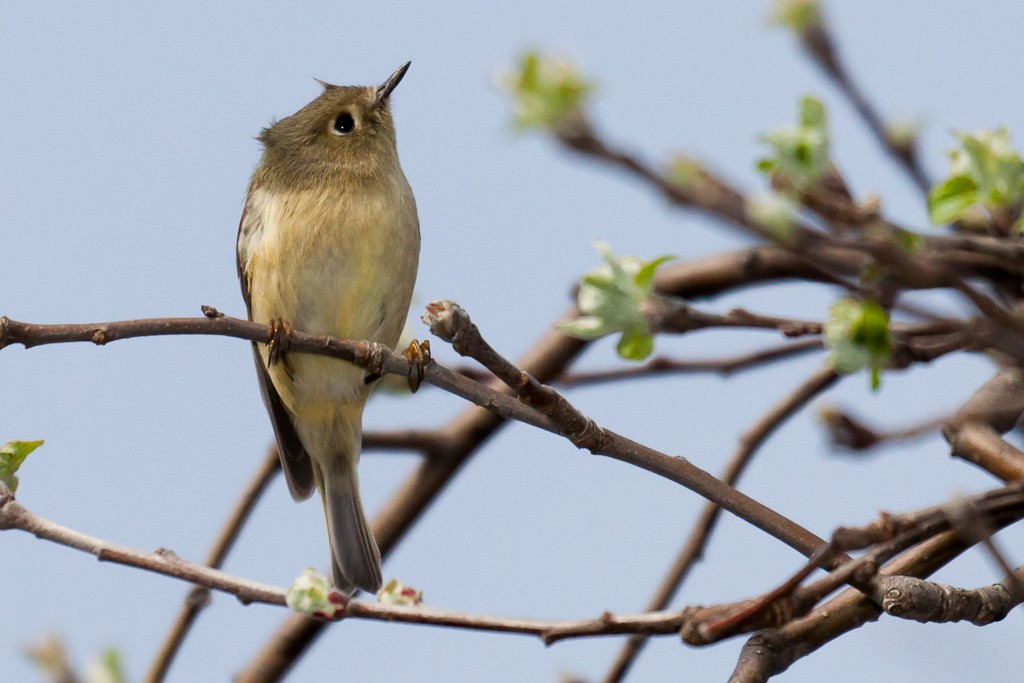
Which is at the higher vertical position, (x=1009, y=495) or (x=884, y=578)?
(x=884, y=578)

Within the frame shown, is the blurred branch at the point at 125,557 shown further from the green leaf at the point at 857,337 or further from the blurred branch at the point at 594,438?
the green leaf at the point at 857,337

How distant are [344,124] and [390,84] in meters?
0.20

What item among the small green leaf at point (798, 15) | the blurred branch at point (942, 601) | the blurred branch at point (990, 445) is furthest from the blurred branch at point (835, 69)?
the blurred branch at point (990, 445)

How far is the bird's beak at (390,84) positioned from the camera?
3.95 meters

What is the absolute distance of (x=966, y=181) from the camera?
1.27m

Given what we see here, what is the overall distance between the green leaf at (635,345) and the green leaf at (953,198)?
0.32 m

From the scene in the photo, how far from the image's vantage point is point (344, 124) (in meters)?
3.94

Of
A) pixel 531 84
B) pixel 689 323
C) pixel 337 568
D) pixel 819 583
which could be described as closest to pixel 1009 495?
pixel 819 583

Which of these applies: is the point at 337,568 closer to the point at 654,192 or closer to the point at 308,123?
the point at 308,123

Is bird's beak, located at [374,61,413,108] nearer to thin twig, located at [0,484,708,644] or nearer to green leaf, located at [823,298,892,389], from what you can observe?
thin twig, located at [0,484,708,644]

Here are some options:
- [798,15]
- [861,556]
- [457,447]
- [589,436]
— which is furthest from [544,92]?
[457,447]

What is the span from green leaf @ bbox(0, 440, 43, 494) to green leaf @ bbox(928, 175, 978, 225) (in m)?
1.38

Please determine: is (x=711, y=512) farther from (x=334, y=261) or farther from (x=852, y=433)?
(x=852, y=433)

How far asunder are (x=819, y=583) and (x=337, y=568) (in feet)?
8.54
